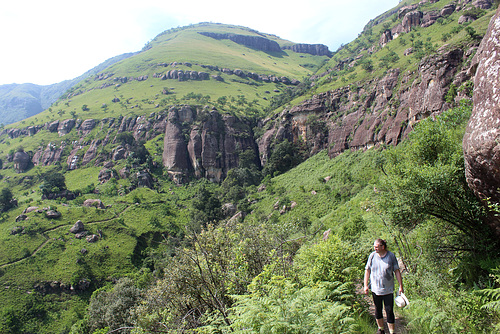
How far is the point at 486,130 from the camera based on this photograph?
6.91m

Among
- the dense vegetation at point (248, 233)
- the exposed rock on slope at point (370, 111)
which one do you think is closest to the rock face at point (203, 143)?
the dense vegetation at point (248, 233)

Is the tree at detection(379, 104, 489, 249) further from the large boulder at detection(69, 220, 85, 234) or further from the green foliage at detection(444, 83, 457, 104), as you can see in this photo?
the large boulder at detection(69, 220, 85, 234)

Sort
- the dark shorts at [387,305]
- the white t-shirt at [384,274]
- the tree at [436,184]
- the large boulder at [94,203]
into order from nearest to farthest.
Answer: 1. the dark shorts at [387,305]
2. the white t-shirt at [384,274]
3. the tree at [436,184]
4. the large boulder at [94,203]

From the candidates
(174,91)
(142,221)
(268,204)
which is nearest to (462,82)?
(268,204)

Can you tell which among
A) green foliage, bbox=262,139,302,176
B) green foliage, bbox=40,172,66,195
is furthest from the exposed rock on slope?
green foliage, bbox=40,172,66,195

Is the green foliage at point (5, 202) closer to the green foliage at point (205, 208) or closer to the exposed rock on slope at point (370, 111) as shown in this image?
the green foliage at point (205, 208)

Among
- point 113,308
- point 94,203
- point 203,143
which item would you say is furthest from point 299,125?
point 113,308

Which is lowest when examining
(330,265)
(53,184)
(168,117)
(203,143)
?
(53,184)

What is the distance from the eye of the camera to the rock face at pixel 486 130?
266 inches

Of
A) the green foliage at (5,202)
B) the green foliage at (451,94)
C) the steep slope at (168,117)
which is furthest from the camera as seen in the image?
the steep slope at (168,117)

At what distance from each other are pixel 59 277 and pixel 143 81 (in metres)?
122

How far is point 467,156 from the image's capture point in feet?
25.0

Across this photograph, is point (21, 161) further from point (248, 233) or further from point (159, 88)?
point (248, 233)

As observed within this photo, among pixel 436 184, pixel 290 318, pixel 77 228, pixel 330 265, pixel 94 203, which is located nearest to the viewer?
pixel 290 318
